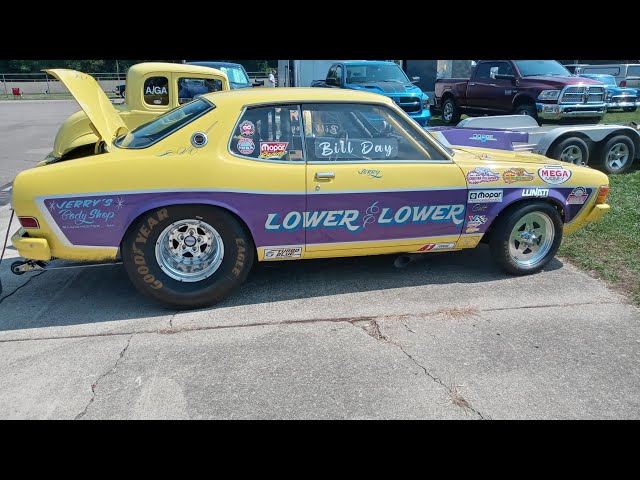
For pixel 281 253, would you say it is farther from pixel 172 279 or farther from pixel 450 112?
pixel 450 112

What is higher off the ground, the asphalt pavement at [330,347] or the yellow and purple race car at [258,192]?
the yellow and purple race car at [258,192]

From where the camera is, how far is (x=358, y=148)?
395 cm

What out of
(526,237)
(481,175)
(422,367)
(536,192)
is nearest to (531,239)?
(526,237)

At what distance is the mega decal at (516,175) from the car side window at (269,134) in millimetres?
1778

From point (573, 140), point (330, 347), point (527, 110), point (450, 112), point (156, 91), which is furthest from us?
point (450, 112)

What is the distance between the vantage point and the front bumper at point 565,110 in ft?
36.5

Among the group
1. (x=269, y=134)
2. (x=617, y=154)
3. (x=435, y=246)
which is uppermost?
(x=269, y=134)

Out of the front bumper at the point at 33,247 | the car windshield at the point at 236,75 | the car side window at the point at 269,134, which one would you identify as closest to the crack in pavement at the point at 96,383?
the front bumper at the point at 33,247

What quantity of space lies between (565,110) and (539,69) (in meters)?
1.48

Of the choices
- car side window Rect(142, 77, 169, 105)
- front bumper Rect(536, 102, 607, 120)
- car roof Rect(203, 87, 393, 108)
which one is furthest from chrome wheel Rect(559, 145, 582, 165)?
car side window Rect(142, 77, 169, 105)

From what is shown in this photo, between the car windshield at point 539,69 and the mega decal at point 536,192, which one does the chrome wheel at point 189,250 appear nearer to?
the mega decal at point 536,192

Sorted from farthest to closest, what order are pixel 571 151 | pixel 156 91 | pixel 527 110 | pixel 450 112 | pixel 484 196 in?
pixel 450 112 < pixel 527 110 < pixel 571 151 < pixel 156 91 < pixel 484 196

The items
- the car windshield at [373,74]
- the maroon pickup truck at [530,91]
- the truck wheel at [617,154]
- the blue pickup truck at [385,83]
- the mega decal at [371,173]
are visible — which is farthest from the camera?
the car windshield at [373,74]
